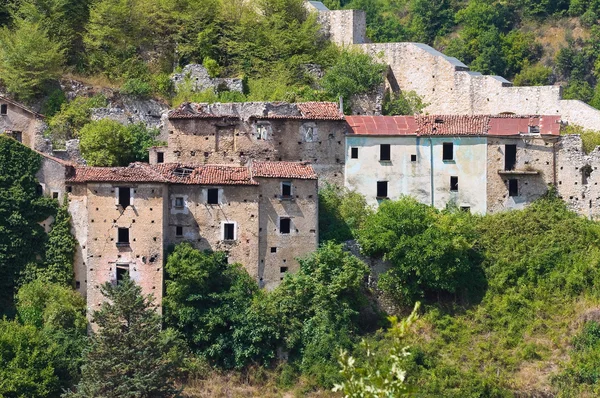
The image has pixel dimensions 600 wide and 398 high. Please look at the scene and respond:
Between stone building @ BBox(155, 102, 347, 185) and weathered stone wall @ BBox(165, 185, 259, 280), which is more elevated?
stone building @ BBox(155, 102, 347, 185)

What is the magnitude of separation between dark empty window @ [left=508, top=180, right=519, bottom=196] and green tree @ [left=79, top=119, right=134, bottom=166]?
1287 centimetres

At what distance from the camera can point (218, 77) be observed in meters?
56.3

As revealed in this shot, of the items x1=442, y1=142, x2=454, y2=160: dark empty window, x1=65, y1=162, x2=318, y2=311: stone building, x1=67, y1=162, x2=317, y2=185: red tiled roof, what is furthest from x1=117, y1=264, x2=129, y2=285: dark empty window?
x1=442, y1=142, x2=454, y2=160: dark empty window

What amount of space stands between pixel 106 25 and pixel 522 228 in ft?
61.4

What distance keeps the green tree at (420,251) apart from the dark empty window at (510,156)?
10.2 feet

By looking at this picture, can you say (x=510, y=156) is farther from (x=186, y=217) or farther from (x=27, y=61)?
(x=27, y=61)

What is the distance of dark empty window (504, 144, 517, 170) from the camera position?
49781 millimetres

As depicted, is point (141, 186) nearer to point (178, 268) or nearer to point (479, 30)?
point (178, 268)

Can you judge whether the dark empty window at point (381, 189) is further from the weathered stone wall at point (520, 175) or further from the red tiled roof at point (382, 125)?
the weathered stone wall at point (520, 175)

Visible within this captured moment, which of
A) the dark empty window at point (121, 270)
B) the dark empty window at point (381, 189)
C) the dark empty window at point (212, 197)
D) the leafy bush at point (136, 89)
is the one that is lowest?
the dark empty window at point (121, 270)

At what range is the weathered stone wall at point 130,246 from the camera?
148ft

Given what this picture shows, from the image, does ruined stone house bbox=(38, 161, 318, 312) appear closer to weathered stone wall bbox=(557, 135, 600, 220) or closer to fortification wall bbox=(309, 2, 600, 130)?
weathered stone wall bbox=(557, 135, 600, 220)

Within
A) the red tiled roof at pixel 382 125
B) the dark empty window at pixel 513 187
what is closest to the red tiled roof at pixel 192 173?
the red tiled roof at pixel 382 125

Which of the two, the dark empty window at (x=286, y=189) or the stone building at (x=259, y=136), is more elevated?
the stone building at (x=259, y=136)
